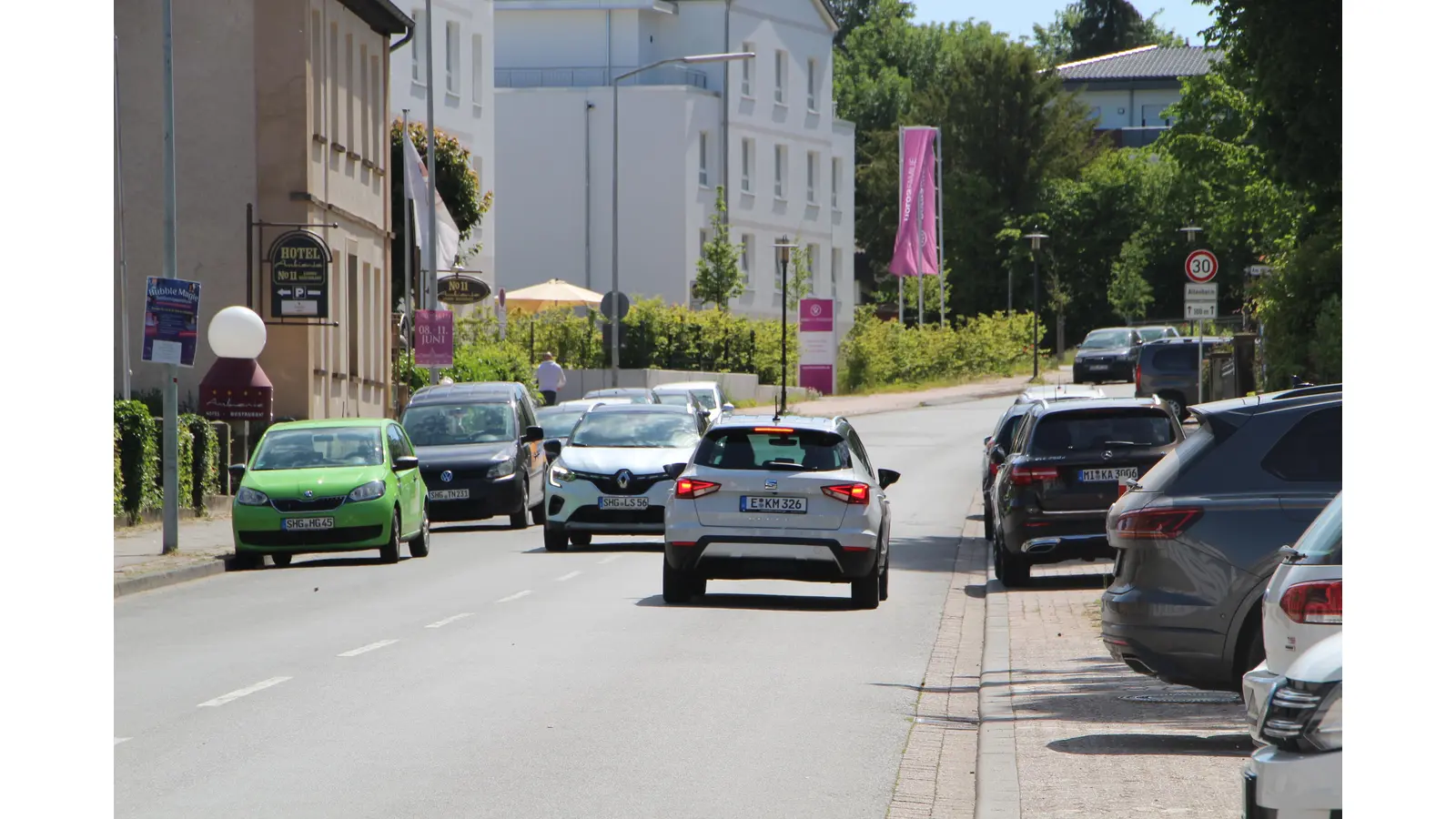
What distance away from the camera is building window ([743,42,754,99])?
75.0 metres

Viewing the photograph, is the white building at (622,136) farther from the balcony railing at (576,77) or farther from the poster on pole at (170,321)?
the poster on pole at (170,321)

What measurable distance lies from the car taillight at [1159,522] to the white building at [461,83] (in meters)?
43.4

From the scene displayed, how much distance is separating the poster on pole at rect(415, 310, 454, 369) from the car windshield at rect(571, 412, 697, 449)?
39.4ft

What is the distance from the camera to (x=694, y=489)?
59.3 ft

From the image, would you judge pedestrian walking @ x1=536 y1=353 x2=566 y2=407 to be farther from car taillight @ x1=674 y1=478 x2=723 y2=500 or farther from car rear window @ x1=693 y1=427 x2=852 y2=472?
car taillight @ x1=674 y1=478 x2=723 y2=500

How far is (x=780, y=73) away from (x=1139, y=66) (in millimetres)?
47890

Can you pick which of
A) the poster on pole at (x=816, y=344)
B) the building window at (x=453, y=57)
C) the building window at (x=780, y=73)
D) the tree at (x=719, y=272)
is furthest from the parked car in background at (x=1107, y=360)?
the building window at (x=453, y=57)

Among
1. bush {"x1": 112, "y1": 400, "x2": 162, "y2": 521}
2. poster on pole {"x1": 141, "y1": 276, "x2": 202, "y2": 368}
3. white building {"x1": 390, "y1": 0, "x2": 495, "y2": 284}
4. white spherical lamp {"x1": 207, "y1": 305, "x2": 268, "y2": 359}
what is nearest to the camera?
poster on pole {"x1": 141, "y1": 276, "x2": 202, "y2": 368}

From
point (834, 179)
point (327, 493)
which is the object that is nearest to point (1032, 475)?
point (327, 493)

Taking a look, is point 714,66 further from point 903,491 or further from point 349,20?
point 903,491

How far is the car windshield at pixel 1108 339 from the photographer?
6469 centimetres

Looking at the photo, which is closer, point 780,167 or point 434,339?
point 434,339

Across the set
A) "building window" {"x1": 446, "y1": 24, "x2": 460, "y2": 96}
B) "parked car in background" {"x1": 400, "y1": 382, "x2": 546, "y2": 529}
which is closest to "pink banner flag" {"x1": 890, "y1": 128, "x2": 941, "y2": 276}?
"building window" {"x1": 446, "y1": 24, "x2": 460, "y2": 96}

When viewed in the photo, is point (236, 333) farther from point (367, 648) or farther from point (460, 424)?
point (367, 648)
